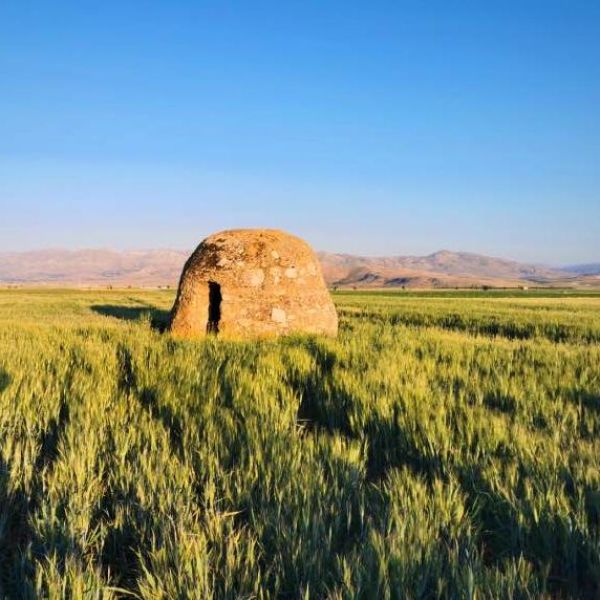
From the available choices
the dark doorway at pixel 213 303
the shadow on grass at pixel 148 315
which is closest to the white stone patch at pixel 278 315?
the dark doorway at pixel 213 303

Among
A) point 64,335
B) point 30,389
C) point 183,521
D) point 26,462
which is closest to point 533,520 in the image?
point 183,521

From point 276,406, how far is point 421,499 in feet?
6.51

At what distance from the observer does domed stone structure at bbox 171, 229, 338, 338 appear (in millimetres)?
11523

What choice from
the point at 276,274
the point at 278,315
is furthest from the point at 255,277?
the point at 278,315

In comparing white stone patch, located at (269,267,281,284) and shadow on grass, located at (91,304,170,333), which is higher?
white stone patch, located at (269,267,281,284)

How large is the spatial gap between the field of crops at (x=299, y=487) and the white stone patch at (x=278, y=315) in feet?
18.0

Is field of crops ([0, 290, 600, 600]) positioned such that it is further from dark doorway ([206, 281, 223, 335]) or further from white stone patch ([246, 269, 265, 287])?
dark doorway ([206, 281, 223, 335])

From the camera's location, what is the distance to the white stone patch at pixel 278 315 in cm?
1157

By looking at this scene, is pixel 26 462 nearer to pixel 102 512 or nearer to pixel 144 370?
pixel 102 512

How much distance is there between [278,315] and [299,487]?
356 inches

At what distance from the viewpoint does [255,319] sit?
1150 cm

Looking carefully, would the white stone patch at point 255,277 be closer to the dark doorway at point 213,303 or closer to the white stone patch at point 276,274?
the white stone patch at point 276,274

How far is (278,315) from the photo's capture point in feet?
38.1

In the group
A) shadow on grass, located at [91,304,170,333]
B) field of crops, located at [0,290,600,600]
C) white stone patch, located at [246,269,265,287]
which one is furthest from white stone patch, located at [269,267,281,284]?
field of crops, located at [0,290,600,600]
